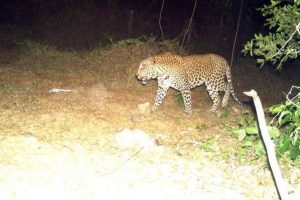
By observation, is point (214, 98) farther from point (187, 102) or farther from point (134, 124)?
point (134, 124)

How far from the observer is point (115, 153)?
686 centimetres

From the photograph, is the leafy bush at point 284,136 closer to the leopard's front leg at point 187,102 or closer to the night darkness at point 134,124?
the night darkness at point 134,124

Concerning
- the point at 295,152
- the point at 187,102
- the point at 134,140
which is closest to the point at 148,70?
the point at 187,102

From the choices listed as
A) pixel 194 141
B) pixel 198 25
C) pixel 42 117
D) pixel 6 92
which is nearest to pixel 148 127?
pixel 194 141

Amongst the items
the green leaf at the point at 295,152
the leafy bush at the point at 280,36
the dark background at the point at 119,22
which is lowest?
the dark background at the point at 119,22

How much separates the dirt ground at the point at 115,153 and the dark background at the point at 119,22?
6.42m

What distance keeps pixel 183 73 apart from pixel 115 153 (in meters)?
2.85

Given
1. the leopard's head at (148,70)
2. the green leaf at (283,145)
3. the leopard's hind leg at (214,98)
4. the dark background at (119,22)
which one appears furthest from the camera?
the dark background at (119,22)

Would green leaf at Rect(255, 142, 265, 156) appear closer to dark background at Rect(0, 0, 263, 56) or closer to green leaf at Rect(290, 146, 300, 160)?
green leaf at Rect(290, 146, 300, 160)

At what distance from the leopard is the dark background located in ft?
17.9

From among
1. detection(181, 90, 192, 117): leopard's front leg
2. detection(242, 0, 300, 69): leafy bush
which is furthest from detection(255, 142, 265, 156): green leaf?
detection(181, 90, 192, 117): leopard's front leg

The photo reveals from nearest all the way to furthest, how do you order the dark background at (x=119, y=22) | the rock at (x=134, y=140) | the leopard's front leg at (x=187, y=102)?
the rock at (x=134, y=140) → the leopard's front leg at (x=187, y=102) → the dark background at (x=119, y=22)

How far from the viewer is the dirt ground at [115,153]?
5871 millimetres

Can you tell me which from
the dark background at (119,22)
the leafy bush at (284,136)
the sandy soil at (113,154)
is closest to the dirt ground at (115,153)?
the sandy soil at (113,154)
